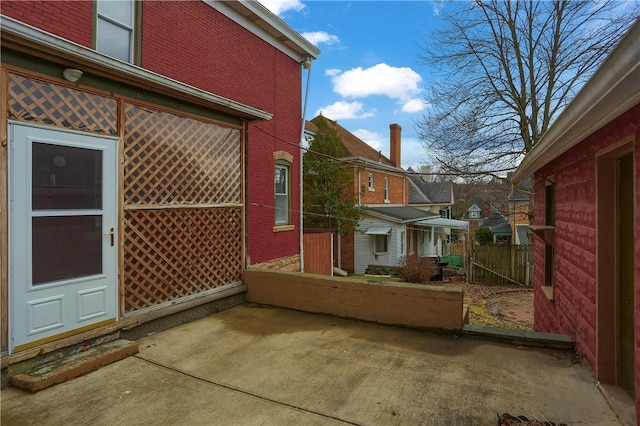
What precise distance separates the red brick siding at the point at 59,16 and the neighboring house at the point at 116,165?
0.01 m

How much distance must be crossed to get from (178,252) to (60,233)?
1.67 meters

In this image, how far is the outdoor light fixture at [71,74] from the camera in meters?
3.87

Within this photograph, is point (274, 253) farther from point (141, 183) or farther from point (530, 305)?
point (530, 305)

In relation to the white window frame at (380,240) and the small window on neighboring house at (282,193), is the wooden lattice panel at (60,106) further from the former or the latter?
the white window frame at (380,240)

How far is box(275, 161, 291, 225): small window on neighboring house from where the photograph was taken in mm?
9562

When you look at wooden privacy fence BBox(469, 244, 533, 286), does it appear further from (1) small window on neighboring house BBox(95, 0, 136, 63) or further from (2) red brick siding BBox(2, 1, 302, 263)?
(1) small window on neighboring house BBox(95, 0, 136, 63)

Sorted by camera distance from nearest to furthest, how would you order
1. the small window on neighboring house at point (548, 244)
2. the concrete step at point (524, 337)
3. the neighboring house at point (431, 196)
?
the concrete step at point (524, 337)
the small window on neighboring house at point (548, 244)
the neighboring house at point (431, 196)

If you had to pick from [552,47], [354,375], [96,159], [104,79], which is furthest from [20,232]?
[552,47]

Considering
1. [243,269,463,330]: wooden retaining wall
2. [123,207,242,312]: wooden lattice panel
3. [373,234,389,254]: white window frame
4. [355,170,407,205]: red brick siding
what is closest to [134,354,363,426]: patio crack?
[123,207,242,312]: wooden lattice panel

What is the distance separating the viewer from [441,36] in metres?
17.2

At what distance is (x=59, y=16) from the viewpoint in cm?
482

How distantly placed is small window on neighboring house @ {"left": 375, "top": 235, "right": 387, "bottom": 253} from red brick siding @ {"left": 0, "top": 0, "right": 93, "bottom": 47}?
16.5 metres

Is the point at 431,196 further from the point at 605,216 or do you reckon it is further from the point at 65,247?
the point at 65,247

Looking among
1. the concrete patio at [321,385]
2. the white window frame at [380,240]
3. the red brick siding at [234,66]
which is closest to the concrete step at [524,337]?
the concrete patio at [321,385]
